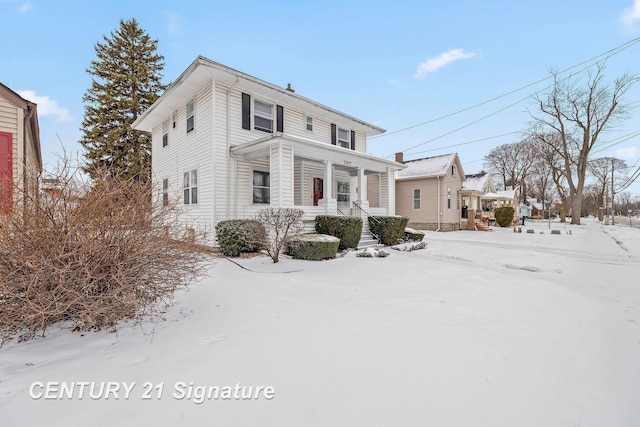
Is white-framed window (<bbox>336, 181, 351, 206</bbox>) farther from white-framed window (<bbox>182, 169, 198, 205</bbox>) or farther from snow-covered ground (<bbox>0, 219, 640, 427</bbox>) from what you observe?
snow-covered ground (<bbox>0, 219, 640, 427</bbox>)

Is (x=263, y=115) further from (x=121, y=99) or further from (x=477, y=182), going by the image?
(x=477, y=182)

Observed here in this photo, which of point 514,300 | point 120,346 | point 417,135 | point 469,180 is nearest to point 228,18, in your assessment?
point 120,346

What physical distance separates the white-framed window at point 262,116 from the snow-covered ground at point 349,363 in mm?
7823

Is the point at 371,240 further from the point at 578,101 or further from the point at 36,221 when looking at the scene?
the point at 578,101

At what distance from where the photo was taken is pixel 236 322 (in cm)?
372

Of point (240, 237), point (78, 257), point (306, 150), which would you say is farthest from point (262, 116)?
point (78, 257)

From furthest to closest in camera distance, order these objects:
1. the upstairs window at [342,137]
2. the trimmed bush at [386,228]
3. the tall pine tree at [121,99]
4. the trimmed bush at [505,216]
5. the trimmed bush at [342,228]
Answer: the trimmed bush at [505,216], the tall pine tree at [121,99], the upstairs window at [342,137], the trimmed bush at [386,228], the trimmed bush at [342,228]

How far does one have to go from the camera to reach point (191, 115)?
11570 mm

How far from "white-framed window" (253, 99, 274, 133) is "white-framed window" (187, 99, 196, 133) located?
235cm

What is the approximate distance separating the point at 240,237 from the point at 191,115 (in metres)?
5.96

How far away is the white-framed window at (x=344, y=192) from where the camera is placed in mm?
14766

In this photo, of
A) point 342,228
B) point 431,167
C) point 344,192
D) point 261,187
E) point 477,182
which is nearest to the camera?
point 342,228

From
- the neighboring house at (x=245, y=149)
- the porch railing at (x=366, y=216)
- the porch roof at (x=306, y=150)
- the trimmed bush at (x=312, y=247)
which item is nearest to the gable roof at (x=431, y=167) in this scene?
the neighboring house at (x=245, y=149)

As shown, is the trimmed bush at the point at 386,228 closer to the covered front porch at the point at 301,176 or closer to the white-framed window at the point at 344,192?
the covered front porch at the point at 301,176
